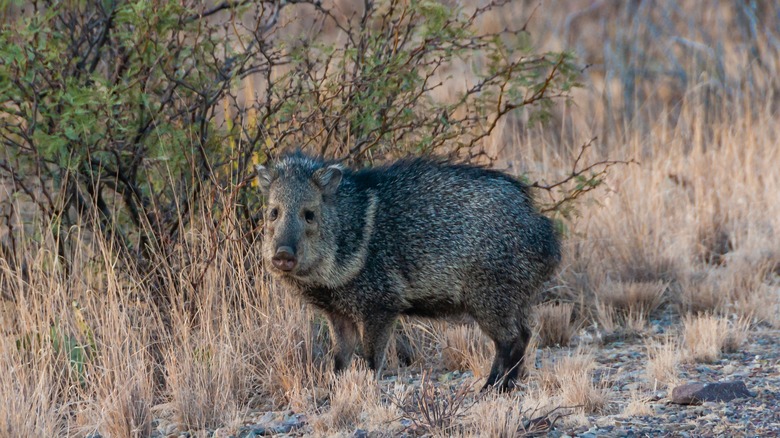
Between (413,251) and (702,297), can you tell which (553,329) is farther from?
(413,251)

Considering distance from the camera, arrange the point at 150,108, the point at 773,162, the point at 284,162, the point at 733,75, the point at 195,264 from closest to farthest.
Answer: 1. the point at 284,162
2. the point at 195,264
3. the point at 150,108
4. the point at 773,162
5. the point at 733,75

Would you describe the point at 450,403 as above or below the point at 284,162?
below

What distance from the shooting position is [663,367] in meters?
4.62

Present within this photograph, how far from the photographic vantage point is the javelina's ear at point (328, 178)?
4598 mm

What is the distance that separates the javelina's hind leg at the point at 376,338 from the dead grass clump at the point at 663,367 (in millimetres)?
1187

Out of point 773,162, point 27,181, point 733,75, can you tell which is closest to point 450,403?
point 27,181

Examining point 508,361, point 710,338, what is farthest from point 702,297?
point 508,361

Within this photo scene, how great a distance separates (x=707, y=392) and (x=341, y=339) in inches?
65.6

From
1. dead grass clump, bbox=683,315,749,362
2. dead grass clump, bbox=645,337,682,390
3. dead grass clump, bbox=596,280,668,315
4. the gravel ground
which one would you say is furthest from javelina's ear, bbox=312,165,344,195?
dead grass clump, bbox=596,280,668,315

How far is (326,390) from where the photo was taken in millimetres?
4629

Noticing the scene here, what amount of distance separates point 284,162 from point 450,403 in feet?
4.82

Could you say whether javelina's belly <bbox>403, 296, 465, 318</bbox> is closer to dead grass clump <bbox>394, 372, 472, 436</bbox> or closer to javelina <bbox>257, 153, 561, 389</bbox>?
javelina <bbox>257, 153, 561, 389</bbox>

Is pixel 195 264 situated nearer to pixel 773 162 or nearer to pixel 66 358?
pixel 66 358

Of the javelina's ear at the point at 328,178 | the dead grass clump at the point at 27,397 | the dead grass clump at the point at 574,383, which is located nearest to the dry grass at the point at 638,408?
the dead grass clump at the point at 574,383
